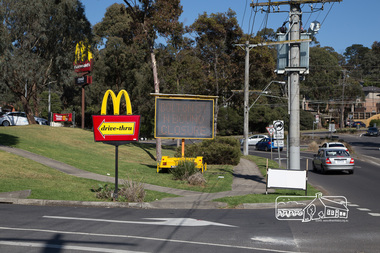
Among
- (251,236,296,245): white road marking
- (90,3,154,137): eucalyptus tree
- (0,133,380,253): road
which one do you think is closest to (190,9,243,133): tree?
(90,3,154,137): eucalyptus tree

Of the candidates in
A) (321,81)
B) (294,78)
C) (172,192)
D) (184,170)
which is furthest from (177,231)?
(321,81)

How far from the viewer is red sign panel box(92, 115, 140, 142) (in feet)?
47.2

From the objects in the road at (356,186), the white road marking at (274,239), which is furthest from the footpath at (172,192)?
the white road marking at (274,239)

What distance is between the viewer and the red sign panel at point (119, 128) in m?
14.4

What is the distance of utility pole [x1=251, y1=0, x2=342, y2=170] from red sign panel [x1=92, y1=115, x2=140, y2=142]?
22.3 feet

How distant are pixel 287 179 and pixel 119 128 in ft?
20.1

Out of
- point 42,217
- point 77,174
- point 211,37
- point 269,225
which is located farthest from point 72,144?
point 269,225

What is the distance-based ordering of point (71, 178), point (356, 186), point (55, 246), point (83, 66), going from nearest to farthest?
point (55, 246), point (71, 178), point (356, 186), point (83, 66)

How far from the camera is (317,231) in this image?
29.9 ft

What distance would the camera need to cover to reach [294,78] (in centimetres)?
1786

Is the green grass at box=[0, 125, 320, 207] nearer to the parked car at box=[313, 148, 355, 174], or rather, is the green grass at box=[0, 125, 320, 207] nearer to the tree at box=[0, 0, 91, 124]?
the parked car at box=[313, 148, 355, 174]

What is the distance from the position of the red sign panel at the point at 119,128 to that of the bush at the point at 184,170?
4.92 metres
